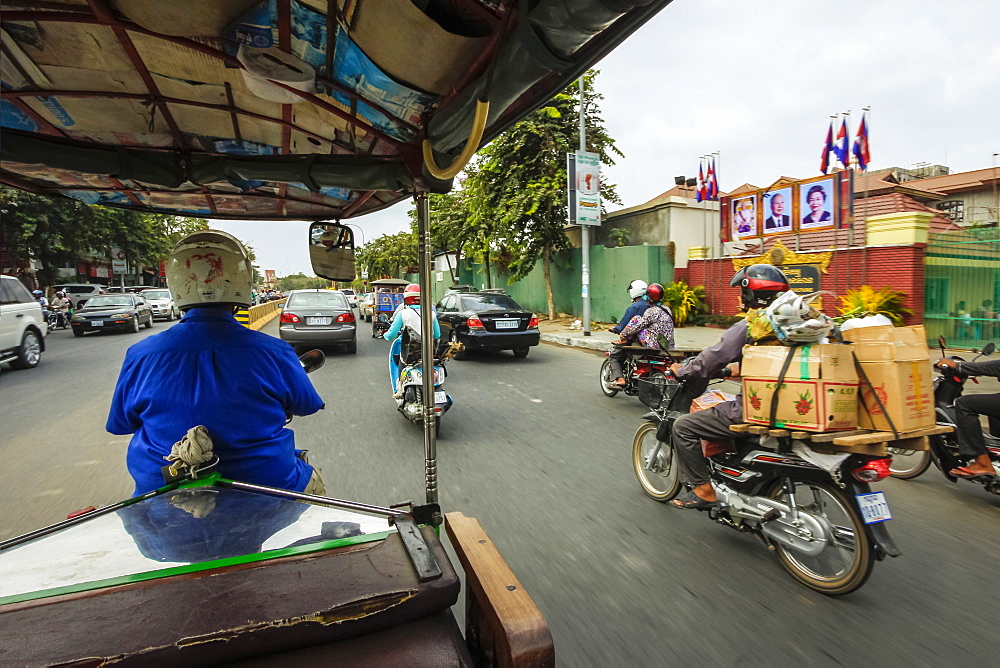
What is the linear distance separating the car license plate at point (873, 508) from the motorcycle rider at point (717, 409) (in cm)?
71

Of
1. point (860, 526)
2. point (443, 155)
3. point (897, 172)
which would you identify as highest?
point (897, 172)

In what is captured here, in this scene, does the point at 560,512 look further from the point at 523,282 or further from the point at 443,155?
the point at 523,282

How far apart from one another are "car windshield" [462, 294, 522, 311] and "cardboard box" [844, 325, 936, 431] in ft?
29.2

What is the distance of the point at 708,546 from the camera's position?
3.31m

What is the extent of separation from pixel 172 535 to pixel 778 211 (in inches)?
620

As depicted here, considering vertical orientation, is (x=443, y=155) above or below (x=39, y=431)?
above

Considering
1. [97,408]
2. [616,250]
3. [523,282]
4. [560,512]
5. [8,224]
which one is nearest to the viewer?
[560,512]

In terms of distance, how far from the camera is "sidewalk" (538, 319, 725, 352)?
12826 millimetres

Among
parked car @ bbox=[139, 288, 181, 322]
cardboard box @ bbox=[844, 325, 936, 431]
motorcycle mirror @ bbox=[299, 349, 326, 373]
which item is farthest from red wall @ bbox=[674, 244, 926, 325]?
parked car @ bbox=[139, 288, 181, 322]

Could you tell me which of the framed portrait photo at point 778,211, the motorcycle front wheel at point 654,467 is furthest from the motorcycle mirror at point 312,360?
the framed portrait photo at point 778,211

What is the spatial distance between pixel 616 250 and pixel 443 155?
54.5ft

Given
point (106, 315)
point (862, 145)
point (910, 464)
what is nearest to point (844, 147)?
point (862, 145)

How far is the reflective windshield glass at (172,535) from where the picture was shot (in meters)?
1.31

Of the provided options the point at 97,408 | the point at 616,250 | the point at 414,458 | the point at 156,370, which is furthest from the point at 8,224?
the point at 156,370
